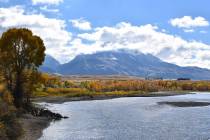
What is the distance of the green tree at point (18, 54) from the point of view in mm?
80000

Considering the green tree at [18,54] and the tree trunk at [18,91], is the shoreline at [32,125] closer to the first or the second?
the tree trunk at [18,91]

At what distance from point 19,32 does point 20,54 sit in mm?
4019

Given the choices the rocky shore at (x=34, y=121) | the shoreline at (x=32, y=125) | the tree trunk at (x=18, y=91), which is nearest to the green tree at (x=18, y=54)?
the tree trunk at (x=18, y=91)

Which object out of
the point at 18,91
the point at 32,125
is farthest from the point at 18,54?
the point at 32,125

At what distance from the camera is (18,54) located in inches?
3177

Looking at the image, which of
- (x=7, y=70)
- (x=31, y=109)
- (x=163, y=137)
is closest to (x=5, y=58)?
(x=7, y=70)

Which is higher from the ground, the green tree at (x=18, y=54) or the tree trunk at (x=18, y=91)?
the green tree at (x=18, y=54)

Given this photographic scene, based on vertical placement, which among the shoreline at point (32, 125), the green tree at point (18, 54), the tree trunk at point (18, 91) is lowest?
the shoreline at point (32, 125)

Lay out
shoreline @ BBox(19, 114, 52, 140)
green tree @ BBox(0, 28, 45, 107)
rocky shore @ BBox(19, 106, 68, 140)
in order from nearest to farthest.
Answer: shoreline @ BBox(19, 114, 52, 140), rocky shore @ BBox(19, 106, 68, 140), green tree @ BBox(0, 28, 45, 107)

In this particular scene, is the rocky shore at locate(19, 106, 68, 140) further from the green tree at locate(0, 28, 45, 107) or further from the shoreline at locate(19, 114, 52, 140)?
the green tree at locate(0, 28, 45, 107)

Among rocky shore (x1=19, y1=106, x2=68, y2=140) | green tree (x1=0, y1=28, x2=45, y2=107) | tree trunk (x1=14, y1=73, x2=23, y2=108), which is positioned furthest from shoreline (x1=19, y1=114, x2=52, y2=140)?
green tree (x1=0, y1=28, x2=45, y2=107)

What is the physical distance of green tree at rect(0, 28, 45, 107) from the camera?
8000 cm

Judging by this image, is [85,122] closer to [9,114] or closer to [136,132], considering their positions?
[136,132]

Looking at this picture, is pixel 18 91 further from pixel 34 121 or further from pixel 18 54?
pixel 34 121
